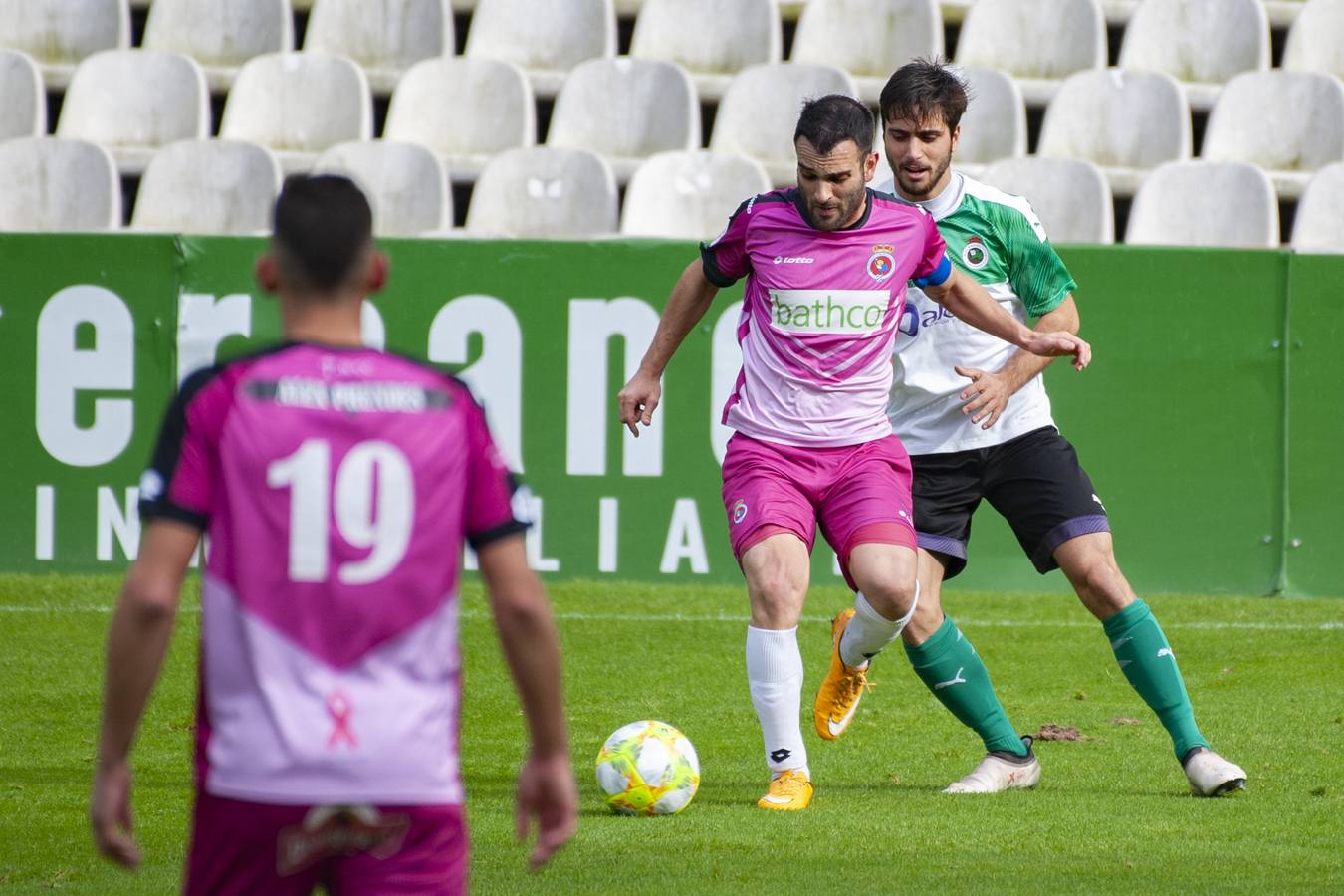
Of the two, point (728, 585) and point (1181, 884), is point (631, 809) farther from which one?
point (728, 585)

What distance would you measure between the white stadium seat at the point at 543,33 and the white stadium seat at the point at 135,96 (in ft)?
6.33

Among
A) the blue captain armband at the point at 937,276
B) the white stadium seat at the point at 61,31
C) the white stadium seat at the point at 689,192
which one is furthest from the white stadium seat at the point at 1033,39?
the blue captain armband at the point at 937,276

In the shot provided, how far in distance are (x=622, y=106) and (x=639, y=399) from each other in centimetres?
722

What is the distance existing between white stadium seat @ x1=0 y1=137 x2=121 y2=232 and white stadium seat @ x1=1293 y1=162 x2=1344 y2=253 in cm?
713

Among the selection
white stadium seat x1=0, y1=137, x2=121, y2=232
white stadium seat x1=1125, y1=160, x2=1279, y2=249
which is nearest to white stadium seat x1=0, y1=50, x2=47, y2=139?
white stadium seat x1=0, y1=137, x2=121, y2=232

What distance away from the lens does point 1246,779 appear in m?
5.92

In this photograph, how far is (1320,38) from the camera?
13281 millimetres

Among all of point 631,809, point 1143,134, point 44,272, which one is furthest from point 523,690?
point 1143,134

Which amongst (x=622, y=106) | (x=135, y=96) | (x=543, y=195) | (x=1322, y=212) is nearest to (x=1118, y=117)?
(x=1322, y=212)

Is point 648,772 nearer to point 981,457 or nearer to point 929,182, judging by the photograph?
point 981,457

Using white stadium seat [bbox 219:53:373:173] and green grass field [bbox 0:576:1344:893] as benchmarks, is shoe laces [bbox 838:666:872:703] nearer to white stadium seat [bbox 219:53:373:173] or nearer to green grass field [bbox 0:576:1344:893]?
green grass field [bbox 0:576:1344:893]

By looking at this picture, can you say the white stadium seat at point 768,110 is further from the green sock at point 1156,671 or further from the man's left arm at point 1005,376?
the green sock at point 1156,671

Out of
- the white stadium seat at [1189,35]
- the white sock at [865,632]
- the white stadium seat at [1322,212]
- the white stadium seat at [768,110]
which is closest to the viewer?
the white sock at [865,632]

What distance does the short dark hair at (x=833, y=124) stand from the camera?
5.27 meters
